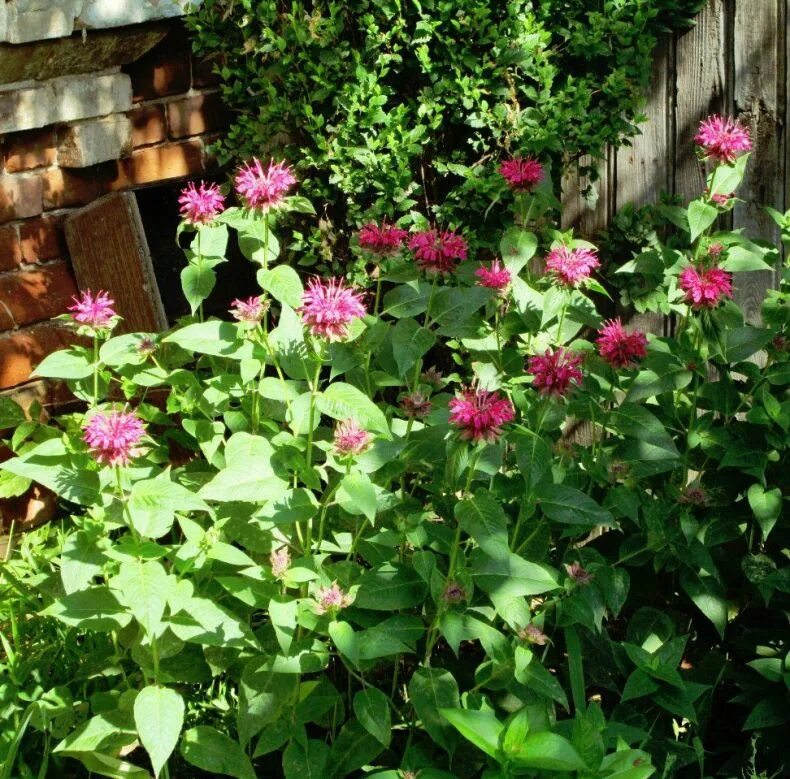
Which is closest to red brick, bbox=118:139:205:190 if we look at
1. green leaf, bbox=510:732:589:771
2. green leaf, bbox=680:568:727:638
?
green leaf, bbox=680:568:727:638

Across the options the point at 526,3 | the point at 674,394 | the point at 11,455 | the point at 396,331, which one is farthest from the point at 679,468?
the point at 11,455

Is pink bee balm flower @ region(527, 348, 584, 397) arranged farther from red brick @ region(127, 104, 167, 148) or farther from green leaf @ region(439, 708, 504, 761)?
red brick @ region(127, 104, 167, 148)

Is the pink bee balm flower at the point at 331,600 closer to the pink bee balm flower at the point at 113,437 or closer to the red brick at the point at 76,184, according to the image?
the pink bee balm flower at the point at 113,437

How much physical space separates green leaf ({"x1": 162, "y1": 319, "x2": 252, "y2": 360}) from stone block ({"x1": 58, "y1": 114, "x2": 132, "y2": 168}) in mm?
1354

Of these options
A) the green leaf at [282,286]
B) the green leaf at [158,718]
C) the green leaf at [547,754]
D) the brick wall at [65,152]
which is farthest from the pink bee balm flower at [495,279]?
the brick wall at [65,152]

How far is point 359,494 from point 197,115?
2234 millimetres

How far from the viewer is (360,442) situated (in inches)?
99.1

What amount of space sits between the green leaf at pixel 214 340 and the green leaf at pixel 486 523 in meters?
0.62

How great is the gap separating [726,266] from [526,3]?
1352 mm

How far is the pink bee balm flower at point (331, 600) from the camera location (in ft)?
8.25

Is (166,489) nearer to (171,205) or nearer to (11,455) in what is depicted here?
(11,455)

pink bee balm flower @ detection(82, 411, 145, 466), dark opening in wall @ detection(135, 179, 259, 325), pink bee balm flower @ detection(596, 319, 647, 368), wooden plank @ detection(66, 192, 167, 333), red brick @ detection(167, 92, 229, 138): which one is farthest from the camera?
dark opening in wall @ detection(135, 179, 259, 325)

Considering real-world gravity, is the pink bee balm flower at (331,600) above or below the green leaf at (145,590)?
below

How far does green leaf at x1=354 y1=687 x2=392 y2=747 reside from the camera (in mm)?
2562
